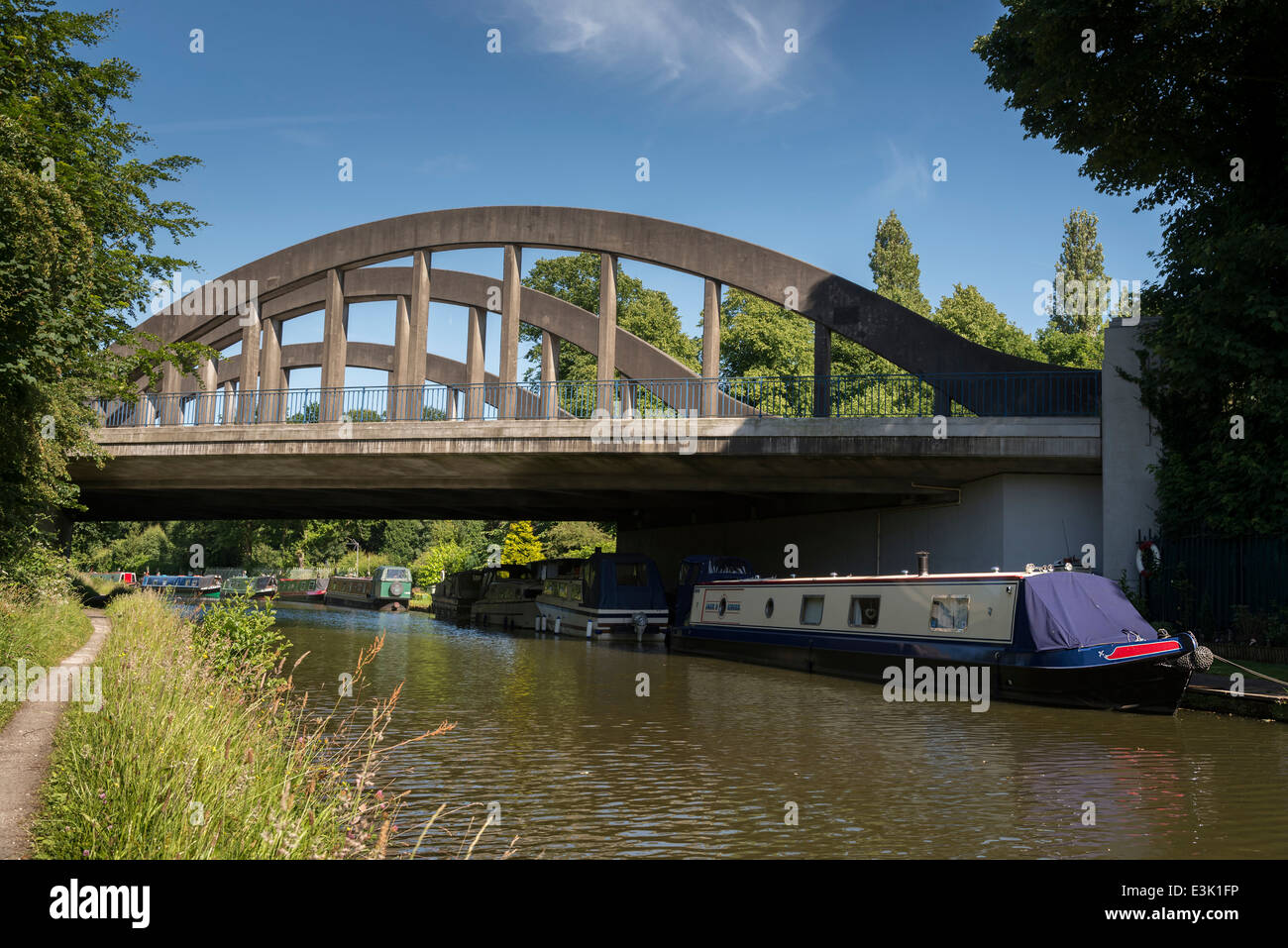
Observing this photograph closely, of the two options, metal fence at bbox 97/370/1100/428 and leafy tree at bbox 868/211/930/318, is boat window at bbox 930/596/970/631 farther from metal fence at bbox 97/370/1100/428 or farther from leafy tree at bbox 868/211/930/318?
leafy tree at bbox 868/211/930/318

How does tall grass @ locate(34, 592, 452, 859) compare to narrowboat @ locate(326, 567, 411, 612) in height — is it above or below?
above

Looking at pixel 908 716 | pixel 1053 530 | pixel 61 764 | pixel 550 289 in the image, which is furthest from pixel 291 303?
pixel 61 764

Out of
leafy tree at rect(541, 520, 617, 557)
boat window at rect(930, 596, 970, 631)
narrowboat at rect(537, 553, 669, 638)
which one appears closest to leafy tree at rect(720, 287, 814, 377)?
leafy tree at rect(541, 520, 617, 557)

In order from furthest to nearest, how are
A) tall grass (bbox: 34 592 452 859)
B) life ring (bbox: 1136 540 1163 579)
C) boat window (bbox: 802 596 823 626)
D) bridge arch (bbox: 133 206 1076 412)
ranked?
1. bridge arch (bbox: 133 206 1076 412)
2. boat window (bbox: 802 596 823 626)
3. life ring (bbox: 1136 540 1163 579)
4. tall grass (bbox: 34 592 452 859)

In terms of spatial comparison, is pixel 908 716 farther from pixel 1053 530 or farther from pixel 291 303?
pixel 291 303

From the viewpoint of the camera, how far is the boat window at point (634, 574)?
91.5ft

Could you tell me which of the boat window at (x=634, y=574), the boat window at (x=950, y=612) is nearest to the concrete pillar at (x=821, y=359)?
the boat window at (x=634, y=574)

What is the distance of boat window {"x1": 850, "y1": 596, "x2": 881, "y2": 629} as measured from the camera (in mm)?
17750

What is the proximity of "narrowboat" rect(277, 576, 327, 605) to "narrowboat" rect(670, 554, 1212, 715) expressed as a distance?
39775mm

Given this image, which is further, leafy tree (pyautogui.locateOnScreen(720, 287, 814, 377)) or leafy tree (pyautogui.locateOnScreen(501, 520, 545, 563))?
leafy tree (pyautogui.locateOnScreen(501, 520, 545, 563))

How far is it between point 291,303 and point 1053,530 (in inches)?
1054

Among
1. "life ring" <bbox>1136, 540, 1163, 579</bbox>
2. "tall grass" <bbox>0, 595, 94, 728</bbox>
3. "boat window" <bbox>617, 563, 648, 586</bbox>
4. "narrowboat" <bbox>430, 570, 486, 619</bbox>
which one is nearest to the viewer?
"tall grass" <bbox>0, 595, 94, 728</bbox>
